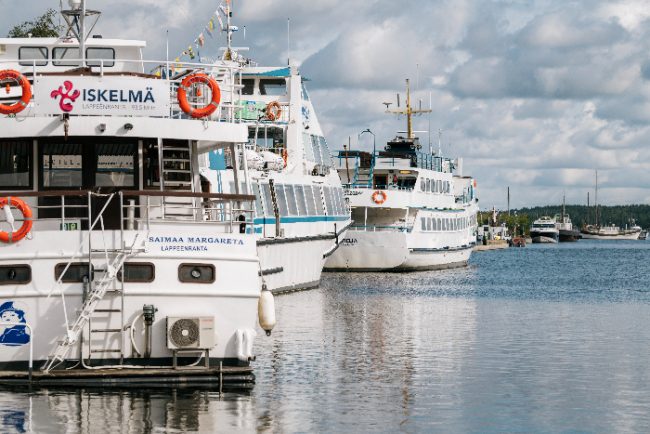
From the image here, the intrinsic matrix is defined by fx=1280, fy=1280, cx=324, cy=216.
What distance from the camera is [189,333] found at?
21219 millimetres

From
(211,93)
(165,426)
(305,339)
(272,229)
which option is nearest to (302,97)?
(272,229)

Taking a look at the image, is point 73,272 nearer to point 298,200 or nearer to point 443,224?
point 298,200

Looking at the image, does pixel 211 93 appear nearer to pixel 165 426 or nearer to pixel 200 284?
pixel 200 284

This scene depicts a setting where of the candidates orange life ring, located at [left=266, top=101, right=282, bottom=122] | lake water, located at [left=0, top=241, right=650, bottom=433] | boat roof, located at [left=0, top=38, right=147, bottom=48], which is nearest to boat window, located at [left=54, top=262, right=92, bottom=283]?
lake water, located at [left=0, top=241, right=650, bottom=433]

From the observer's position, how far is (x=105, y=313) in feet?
69.5

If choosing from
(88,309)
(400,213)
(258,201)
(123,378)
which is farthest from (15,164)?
(400,213)

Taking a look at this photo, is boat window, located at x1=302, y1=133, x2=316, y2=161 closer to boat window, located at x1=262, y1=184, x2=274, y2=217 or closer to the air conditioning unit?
boat window, located at x1=262, y1=184, x2=274, y2=217

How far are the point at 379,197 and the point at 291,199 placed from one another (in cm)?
1958

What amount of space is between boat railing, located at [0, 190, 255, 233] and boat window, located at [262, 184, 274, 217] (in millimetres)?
21960

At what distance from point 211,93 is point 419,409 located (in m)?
6.76

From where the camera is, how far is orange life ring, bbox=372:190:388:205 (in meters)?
67.8

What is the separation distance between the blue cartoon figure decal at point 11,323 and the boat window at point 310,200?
3018cm

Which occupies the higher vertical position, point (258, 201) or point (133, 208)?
point (258, 201)

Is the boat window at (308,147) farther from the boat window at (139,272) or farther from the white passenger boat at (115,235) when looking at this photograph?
the boat window at (139,272)
